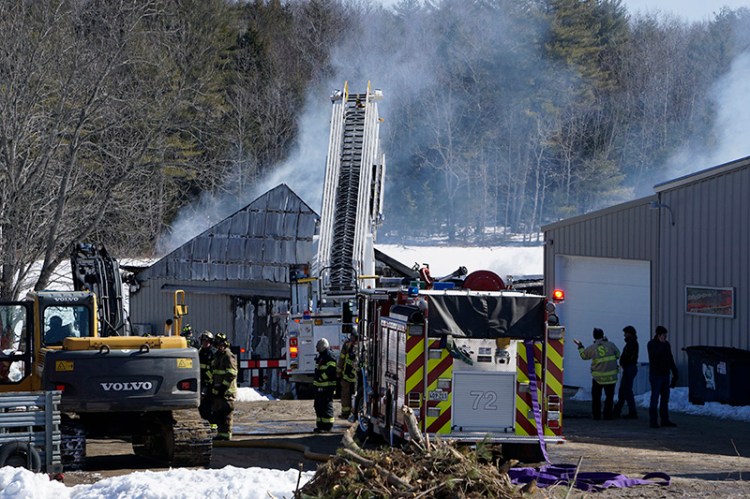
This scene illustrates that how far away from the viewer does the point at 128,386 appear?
11906 mm

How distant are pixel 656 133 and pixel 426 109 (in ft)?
37.5

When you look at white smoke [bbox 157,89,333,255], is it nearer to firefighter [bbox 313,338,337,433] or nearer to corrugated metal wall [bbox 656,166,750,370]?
corrugated metal wall [bbox 656,166,750,370]

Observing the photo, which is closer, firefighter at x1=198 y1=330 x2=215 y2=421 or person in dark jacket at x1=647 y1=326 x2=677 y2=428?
firefighter at x1=198 y1=330 x2=215 y2=421

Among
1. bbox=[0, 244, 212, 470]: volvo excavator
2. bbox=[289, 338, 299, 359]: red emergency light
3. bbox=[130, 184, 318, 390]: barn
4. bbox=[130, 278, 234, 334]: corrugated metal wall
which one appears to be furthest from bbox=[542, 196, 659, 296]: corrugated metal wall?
bbox=[130, 278, 234, 334]: corrugated metal wall

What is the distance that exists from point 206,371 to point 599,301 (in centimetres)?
984

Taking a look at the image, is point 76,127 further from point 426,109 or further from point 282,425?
point 426,109

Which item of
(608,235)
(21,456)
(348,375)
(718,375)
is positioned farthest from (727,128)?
(21,456)

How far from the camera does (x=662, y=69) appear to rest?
A: 56344mm

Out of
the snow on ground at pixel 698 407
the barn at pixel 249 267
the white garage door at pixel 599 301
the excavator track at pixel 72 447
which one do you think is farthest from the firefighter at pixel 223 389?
the barn at pixel 249 267

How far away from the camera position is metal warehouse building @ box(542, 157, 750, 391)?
18.8 metres

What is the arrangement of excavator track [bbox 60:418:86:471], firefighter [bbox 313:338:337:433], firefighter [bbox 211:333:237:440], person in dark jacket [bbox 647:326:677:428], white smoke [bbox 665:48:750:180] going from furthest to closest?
white smoke [bbox 665:48:750:180] → person in dark jacket [bbox 647:326:677:428] → firefighter [bbox 313:338:337:433] → firefighter [bbox 211:333:237:440] → excavator track [bbox 60:418:86:471]

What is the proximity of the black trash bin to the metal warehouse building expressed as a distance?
2.32ft

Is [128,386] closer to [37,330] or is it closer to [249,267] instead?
[37,330]

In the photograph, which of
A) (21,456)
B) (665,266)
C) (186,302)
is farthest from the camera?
(186,302)
